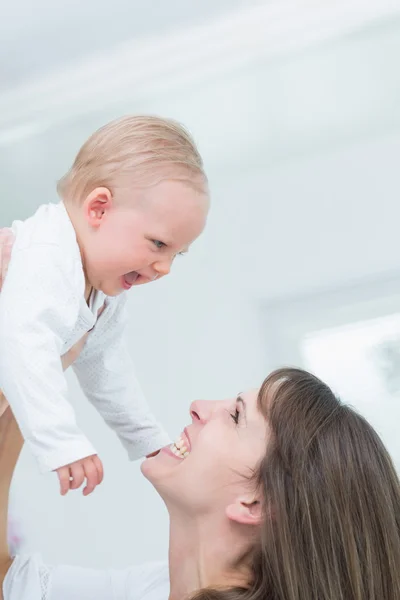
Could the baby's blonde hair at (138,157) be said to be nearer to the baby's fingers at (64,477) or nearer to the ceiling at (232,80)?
the baby's fingers at (64,477)

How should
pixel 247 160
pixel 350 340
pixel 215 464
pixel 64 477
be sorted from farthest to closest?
pixel 247 160 < pixel 350 340 < pixel 215 464 < pixel 64 477

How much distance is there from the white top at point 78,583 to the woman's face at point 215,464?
0.25m

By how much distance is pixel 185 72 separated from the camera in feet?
6.52

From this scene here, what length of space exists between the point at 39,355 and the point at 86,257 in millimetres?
179

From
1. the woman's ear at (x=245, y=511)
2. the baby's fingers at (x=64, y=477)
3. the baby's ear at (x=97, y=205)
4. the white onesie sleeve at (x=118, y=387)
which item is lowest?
the woman's ear at (x=245, y=511)

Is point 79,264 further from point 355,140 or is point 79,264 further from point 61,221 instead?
point 355,140

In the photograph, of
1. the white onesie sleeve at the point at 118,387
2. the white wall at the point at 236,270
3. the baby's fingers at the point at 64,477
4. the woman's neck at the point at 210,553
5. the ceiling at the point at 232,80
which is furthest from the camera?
the ceiling at the point at 232,80

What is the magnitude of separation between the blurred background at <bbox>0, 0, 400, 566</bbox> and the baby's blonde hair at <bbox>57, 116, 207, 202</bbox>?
771 mm

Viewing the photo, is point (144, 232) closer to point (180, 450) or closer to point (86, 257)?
point (86, 257)

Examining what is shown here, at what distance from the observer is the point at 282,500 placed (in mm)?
1048

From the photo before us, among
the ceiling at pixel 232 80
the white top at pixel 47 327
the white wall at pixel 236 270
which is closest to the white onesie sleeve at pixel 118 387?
the white top at pixel 47 327

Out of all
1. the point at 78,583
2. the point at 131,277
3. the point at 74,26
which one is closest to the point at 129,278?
the point at 131,277

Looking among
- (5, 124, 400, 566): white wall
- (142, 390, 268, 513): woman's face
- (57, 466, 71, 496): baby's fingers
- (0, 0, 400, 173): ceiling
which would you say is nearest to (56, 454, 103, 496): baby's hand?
(57, 466, 71, 496): baby's fingers

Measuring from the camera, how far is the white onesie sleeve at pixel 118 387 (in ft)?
Answer: 4.13
